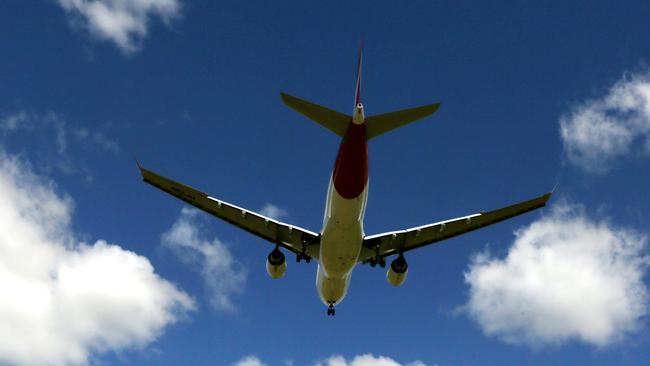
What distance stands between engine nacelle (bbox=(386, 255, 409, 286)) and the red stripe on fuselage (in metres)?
9.03

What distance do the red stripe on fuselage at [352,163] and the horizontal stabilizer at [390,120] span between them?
523mm

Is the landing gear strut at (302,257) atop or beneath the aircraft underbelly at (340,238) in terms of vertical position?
atop

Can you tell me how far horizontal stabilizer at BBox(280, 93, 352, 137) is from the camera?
922 inches

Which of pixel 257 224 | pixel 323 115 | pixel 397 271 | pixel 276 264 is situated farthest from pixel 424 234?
pixel 323 115

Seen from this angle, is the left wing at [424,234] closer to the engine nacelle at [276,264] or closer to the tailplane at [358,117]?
the engine nacelle at [276,264]

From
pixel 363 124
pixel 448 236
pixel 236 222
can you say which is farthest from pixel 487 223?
pixel 236 222

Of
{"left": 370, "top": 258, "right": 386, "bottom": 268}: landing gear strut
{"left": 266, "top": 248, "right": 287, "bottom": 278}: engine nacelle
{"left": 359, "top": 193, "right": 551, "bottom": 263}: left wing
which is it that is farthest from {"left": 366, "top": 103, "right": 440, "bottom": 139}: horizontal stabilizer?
{"left": 266, "top": 248, "right": 287, "bottom": 278}: engine nacelle

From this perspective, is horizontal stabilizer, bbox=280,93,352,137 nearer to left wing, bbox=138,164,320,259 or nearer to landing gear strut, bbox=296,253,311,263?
left wing, bbox=138,164,320,259

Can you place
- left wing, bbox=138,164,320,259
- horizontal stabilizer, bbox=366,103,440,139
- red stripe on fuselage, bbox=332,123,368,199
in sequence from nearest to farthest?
1. horizontal stabilizer, bbox=366,103,440,139
2. red stripe on fuselage, bbox=332,123,368,199
3. left wing, bbox=138,164,320,259

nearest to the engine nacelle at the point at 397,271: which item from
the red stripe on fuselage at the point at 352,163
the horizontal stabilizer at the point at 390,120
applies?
the red stripe on fuselage at the point at 352,163

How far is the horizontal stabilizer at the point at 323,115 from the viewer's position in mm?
23422

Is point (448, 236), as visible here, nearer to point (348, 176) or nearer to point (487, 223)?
point (487, 223)

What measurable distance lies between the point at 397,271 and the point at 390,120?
11203 millimetres

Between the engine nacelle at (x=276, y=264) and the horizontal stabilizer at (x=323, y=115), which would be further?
the engine nacelle at (x=276, y=264)
